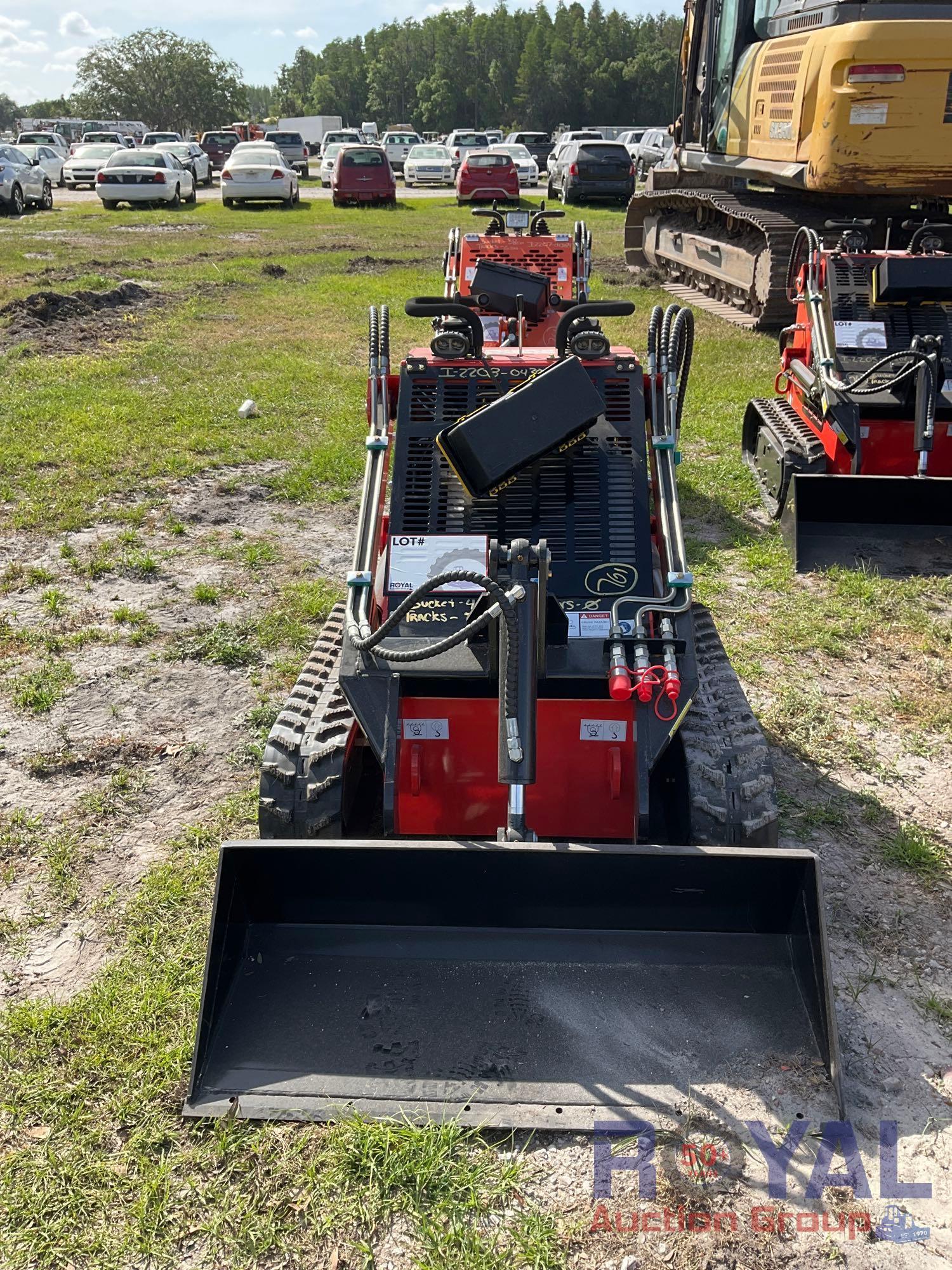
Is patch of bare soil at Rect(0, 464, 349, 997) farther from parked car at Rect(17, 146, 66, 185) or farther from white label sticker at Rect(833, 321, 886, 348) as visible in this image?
parked car at Rect(17, 146, 66, 185)

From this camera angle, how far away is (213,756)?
4.43 m

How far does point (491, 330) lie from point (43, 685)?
3944 millimetres

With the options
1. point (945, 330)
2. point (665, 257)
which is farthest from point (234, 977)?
point (665, 257)

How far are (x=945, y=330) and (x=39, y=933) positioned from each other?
634 centimetres

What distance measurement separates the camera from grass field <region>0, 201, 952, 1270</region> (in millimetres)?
2527

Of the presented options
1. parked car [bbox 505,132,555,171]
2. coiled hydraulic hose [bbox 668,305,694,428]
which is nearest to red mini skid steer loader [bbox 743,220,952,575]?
coiled hydraulic hose [bbox 668,305,694,428]

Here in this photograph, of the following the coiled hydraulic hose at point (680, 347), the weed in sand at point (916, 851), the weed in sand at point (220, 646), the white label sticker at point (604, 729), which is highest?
the coiled hydraulic hose at point (680, 347)

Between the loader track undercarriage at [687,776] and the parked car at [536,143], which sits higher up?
the parked car at [536,143]

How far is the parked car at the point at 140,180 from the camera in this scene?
81.9 feet

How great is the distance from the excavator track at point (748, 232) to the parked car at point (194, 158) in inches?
811

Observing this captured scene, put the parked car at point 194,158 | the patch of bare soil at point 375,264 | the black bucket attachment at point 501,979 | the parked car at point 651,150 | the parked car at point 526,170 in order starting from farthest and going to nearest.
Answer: the parked car at point 194,158 < the parked car at point 526,170 < the parked car at point 651,150 < the patch of bare soil at point 375,264 < the black bucket attachment at point 501,979

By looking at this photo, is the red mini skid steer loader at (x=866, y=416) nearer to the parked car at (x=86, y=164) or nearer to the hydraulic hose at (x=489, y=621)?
the hydraulic hose at (x=489, y=621)

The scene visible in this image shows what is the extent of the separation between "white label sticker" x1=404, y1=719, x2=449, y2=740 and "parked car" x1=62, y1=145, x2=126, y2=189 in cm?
3134

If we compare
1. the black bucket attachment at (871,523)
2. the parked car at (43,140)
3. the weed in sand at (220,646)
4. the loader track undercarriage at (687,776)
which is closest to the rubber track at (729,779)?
the loader track undercarriage at (687,776)
